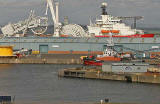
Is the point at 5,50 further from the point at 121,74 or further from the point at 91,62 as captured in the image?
the point at 121,74

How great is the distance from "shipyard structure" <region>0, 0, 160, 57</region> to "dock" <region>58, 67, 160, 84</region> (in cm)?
2971

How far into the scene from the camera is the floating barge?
53.1 meters

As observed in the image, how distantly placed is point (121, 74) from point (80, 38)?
41731 mm

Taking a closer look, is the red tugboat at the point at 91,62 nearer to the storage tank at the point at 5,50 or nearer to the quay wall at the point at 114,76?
the quay wall at the point at 114,76

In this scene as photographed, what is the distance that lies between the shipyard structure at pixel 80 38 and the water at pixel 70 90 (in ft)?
114

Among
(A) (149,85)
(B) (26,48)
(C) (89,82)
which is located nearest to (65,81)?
(C) (89,82)

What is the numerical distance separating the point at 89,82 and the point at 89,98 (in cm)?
1141

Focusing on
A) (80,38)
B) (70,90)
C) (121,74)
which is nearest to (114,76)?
(121,74)

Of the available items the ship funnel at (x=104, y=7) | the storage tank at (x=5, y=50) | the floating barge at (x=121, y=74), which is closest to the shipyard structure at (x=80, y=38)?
the ship funnel at (x=104, y=7)

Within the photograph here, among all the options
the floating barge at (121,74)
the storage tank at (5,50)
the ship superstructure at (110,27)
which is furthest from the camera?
the ship superstructure at (110,27)

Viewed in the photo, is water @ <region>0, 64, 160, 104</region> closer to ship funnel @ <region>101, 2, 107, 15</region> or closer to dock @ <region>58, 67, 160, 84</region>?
dock @ <region>58, 67, 160, 84</region>

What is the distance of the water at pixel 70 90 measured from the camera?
1680 inches

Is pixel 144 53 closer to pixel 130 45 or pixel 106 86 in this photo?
pixel 130 45

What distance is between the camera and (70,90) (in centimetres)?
4800
